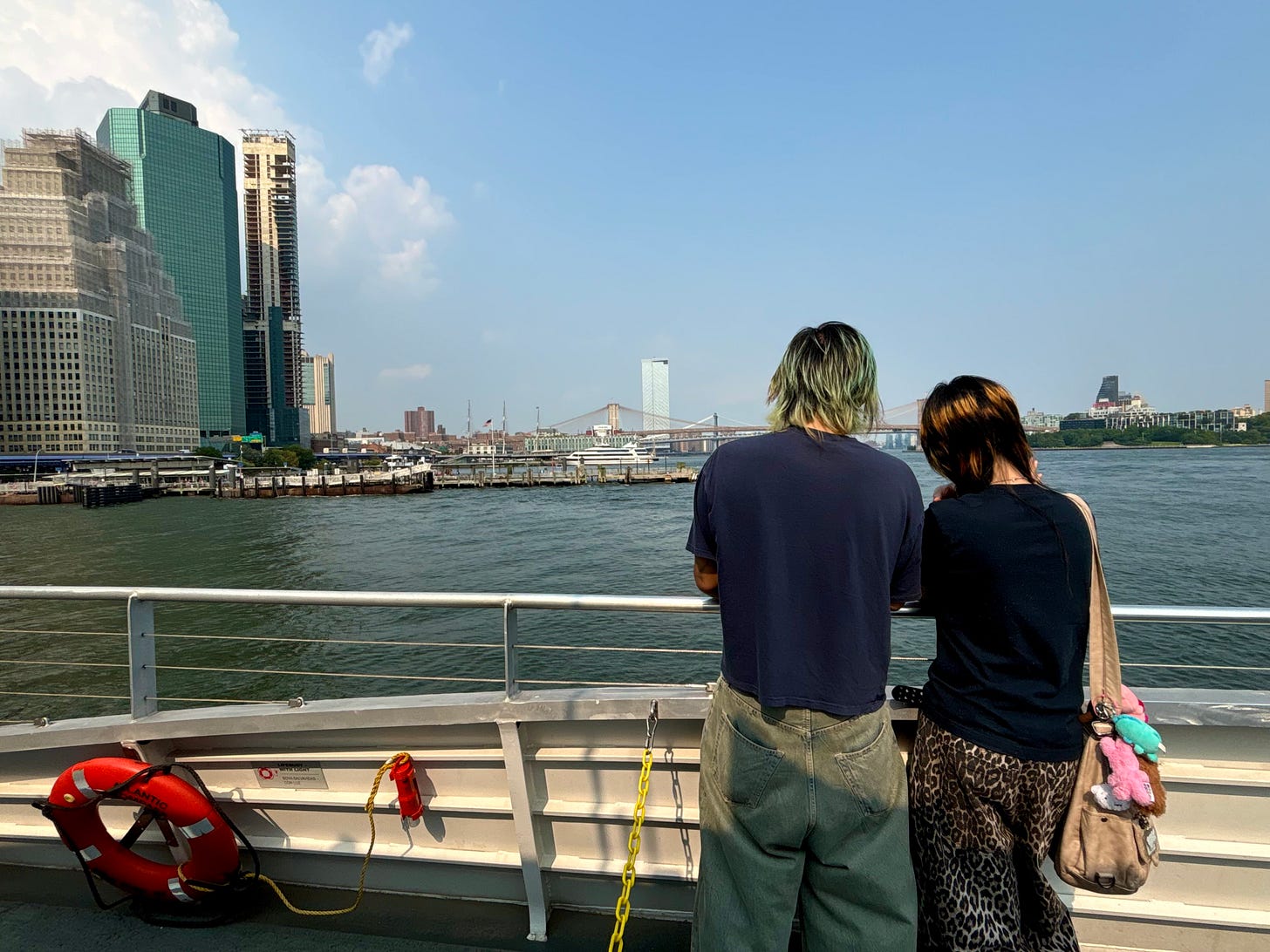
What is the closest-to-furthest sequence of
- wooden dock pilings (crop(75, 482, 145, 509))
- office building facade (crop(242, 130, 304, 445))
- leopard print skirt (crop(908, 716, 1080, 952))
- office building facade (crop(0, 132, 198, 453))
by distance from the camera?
leopard print skirt (crop(908, 716, 1080, 952))
wooden dock pilings (crop(75, 482, 145, 509))
office building facade (crop(0, 132, 198, 453))
office building facade (crop(242, 130, 304, 445))

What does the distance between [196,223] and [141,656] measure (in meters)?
118

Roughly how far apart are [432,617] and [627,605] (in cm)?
1046

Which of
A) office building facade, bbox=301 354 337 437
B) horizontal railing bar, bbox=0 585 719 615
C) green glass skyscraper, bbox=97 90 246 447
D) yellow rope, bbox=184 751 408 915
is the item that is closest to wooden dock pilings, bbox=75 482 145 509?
horizontal railing bar, bbox=0 585 719 615

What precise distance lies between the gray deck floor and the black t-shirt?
42.9 inches

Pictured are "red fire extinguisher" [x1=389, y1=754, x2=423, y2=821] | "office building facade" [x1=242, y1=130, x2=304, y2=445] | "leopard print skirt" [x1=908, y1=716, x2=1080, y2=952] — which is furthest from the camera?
"office building facade" [x1=242, y1=130, x2=304, y2=445]

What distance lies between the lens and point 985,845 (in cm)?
126

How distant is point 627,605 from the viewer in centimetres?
171

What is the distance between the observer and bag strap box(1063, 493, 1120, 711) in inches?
48.3

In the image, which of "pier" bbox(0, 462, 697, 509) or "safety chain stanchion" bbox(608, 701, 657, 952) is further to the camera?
"pier" bbox(0, 462, 697, 509)

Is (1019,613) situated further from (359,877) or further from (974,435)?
(359,877)

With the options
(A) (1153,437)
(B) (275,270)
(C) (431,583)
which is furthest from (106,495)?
(A) (1153,437)

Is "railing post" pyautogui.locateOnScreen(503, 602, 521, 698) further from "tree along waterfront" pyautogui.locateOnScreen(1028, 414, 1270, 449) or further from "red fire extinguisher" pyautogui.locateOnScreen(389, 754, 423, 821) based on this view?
"tree along waterfront" pyautogui.locateOnScreen(1028, 414, 1270, 449)

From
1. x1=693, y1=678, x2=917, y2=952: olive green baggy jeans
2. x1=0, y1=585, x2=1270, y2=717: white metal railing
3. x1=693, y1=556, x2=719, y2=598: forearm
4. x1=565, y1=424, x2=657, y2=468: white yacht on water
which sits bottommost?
x1=565, y1=424, x2=657, y2=468: white yacht on water

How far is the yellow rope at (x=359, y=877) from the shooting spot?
1.86 metres
